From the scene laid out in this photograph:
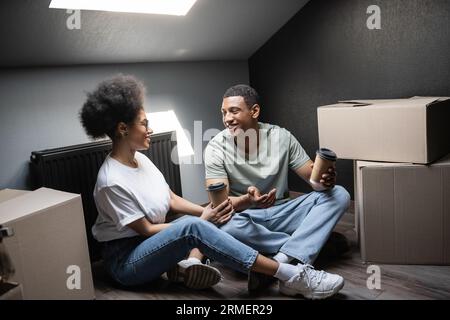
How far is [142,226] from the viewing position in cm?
157

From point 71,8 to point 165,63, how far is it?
0.75 meters

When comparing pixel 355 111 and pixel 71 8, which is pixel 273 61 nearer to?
pixel 355 111

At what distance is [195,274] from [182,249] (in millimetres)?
141

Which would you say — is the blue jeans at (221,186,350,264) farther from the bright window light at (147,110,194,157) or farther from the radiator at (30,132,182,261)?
the bright window light at (147,110,194,157)

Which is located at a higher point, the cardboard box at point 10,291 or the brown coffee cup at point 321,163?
the brown coffee cup at point 321,163

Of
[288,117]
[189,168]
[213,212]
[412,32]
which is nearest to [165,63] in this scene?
[189,168]

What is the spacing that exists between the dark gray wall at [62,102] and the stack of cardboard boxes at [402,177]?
101 centimetres

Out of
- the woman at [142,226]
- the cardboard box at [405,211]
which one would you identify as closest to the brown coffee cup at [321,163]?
the cardboard box at [405,211]

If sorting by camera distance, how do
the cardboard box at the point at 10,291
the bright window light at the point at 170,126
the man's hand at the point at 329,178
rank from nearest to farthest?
the cardboard box at the point at 10,291
the man's hand at the point at 329,178
the bright window light at the point at 170,126

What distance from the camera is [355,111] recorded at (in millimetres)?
1796

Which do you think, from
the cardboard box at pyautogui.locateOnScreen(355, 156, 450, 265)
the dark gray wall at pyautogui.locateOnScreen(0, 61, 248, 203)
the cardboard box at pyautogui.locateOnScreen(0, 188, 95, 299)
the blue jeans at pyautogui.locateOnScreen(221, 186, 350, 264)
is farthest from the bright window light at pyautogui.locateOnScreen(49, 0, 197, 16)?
the cardboard box at pyautogui.locateOnScreen(355, 156, 450, 265)

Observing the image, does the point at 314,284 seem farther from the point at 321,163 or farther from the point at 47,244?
the point at 47,244

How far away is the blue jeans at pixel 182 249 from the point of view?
1487 millimetres

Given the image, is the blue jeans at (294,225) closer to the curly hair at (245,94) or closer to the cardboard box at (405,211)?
the cardboard box at (405,211)
